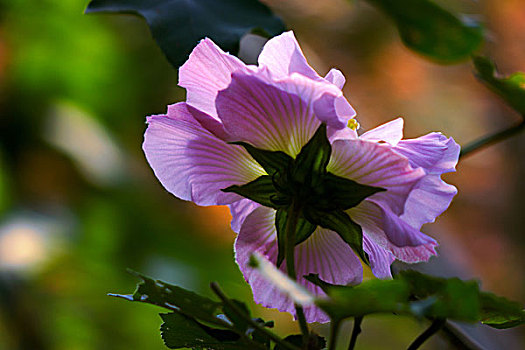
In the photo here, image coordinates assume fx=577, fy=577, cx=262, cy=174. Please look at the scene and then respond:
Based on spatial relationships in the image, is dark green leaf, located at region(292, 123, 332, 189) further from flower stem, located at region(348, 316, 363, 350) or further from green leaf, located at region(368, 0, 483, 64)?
green leaf, located at region(368, 0, 483, 64)

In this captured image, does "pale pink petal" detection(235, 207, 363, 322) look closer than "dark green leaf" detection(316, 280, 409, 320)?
No

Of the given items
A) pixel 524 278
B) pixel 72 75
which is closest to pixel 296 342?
pixel 72 75

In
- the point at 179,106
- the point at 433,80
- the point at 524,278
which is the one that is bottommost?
the point at 524,278

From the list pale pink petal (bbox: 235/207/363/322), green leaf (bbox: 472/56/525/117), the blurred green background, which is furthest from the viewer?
the blurred green background

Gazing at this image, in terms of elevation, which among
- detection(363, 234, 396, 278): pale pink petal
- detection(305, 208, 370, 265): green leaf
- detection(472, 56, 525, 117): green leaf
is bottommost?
detection(472, 56, 525, 117): green leaf

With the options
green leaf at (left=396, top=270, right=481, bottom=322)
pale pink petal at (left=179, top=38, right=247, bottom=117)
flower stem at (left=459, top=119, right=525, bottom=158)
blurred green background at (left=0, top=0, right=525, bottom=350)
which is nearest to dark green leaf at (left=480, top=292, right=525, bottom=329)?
green leaf at (left=396, top=270, right=481, bottom=322)

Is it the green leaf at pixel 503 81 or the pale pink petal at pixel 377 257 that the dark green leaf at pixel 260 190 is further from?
the green leaf at pixel 503 81

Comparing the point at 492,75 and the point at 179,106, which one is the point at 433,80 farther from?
the point at 179,106
